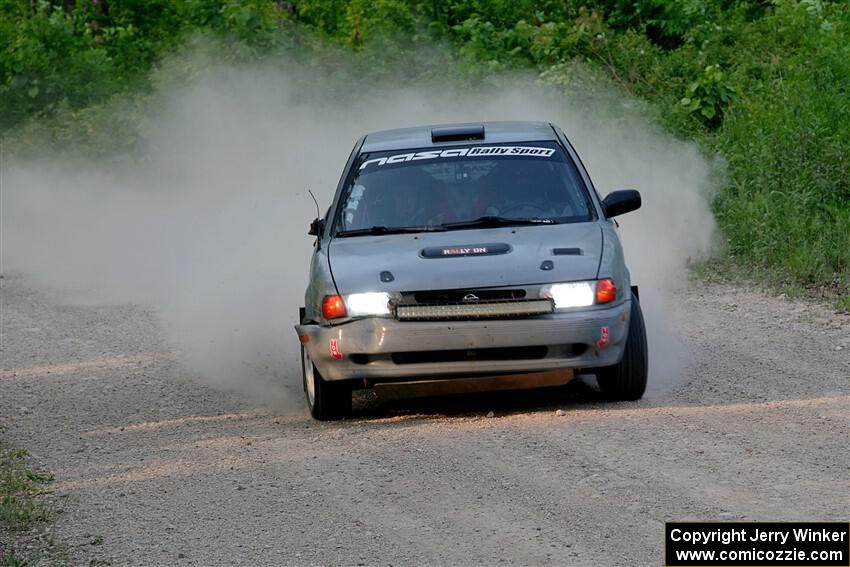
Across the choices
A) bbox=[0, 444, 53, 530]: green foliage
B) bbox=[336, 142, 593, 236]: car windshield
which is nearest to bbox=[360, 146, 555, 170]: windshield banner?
bbox=[336, 142, 593, 236]: car windshield

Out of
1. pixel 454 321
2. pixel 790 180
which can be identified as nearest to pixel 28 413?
pixel 454 321

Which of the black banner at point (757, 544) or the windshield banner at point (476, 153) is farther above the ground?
the windshield banner at point (476, 153)

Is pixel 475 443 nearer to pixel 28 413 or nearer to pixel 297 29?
pixel 28 413

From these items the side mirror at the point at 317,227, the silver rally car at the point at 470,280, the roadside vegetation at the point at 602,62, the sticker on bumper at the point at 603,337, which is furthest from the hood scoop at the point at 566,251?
the roadside vegetation at the point at 602,62

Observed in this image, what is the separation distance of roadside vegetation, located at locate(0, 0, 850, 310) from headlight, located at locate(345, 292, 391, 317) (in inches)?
228

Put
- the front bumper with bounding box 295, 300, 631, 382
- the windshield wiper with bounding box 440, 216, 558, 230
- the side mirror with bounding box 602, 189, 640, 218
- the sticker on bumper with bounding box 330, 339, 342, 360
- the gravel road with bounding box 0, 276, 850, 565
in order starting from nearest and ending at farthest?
the gravel road with bounding box 0, 276, 850, 565, the front bumper with bounding box 295, 300, 631, 382, the sticker on bumper with bounding box 330, 339, 342, 360, the windshield wiper with bounding box 440, 216, 558, 230, the side mirror with bounding box 602, 189, 640, 218

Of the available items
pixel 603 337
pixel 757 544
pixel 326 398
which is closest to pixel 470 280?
pixel 603 337

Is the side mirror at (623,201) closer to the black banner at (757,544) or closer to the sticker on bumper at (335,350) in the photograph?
the sticker on bumper at (335,350)

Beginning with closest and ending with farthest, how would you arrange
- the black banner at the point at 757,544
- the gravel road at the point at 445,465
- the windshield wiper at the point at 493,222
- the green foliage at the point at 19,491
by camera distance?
the black banner at the point at 757,544, the gravel road at the point at 445,465, the green foliage at the point at 19,491, the windshield wiper at the point at 493,222

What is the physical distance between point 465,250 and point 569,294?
657 mm

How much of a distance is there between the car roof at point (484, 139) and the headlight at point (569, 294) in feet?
5.86

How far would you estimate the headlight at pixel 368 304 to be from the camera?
8328 mm

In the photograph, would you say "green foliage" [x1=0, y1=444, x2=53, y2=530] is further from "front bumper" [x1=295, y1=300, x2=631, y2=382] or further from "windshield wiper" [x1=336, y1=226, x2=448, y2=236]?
"windshield wiper" [x1=336, y1=226, x2=448, y2=236]

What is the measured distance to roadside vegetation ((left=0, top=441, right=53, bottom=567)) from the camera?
662cm
